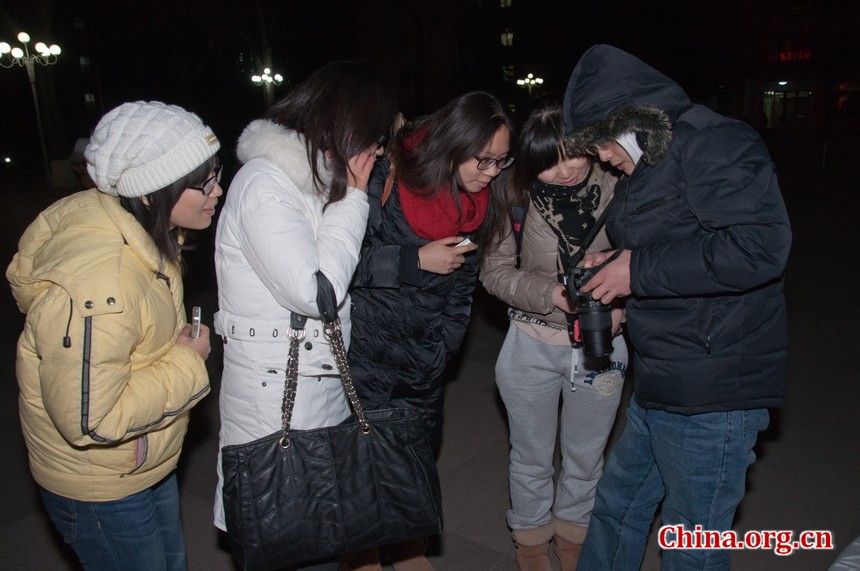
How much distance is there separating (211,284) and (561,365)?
6518 millimetres

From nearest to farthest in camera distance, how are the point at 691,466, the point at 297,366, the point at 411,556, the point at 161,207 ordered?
the point at 161,207 → the point at 297,366 → the point at 691,466 → the point at 411,556

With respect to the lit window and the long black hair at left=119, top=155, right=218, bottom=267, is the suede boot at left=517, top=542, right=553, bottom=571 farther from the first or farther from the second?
the lit window

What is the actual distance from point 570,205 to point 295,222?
4.31ft

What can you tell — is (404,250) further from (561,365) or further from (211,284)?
(211,284)

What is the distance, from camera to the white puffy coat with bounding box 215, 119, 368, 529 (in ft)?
6.69

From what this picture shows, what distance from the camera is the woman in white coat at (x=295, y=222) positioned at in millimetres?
2111

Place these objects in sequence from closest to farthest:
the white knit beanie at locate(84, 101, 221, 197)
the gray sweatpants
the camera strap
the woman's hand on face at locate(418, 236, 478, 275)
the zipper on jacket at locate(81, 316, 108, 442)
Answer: the zipper on jacket at locate(81, 316, 108, 442) < the white knit beanie at locate(84, 101, 221, 197) < the camera strap < the woman's hand on face at locate(418, 236, 478, 275) < the gray sweatpants

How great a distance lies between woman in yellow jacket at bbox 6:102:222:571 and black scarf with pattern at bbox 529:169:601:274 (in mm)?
1378

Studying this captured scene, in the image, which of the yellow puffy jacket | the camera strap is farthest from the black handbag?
the camera strap

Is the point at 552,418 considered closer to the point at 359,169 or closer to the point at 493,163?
the point at 493,163

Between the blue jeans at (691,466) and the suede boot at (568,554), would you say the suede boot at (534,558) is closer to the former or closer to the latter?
the suede boot at (568,554)

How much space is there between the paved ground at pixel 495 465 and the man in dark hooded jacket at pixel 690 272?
1.22 meters

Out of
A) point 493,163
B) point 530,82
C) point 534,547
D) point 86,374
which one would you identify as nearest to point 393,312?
point 493,163

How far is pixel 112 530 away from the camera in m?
2.14
